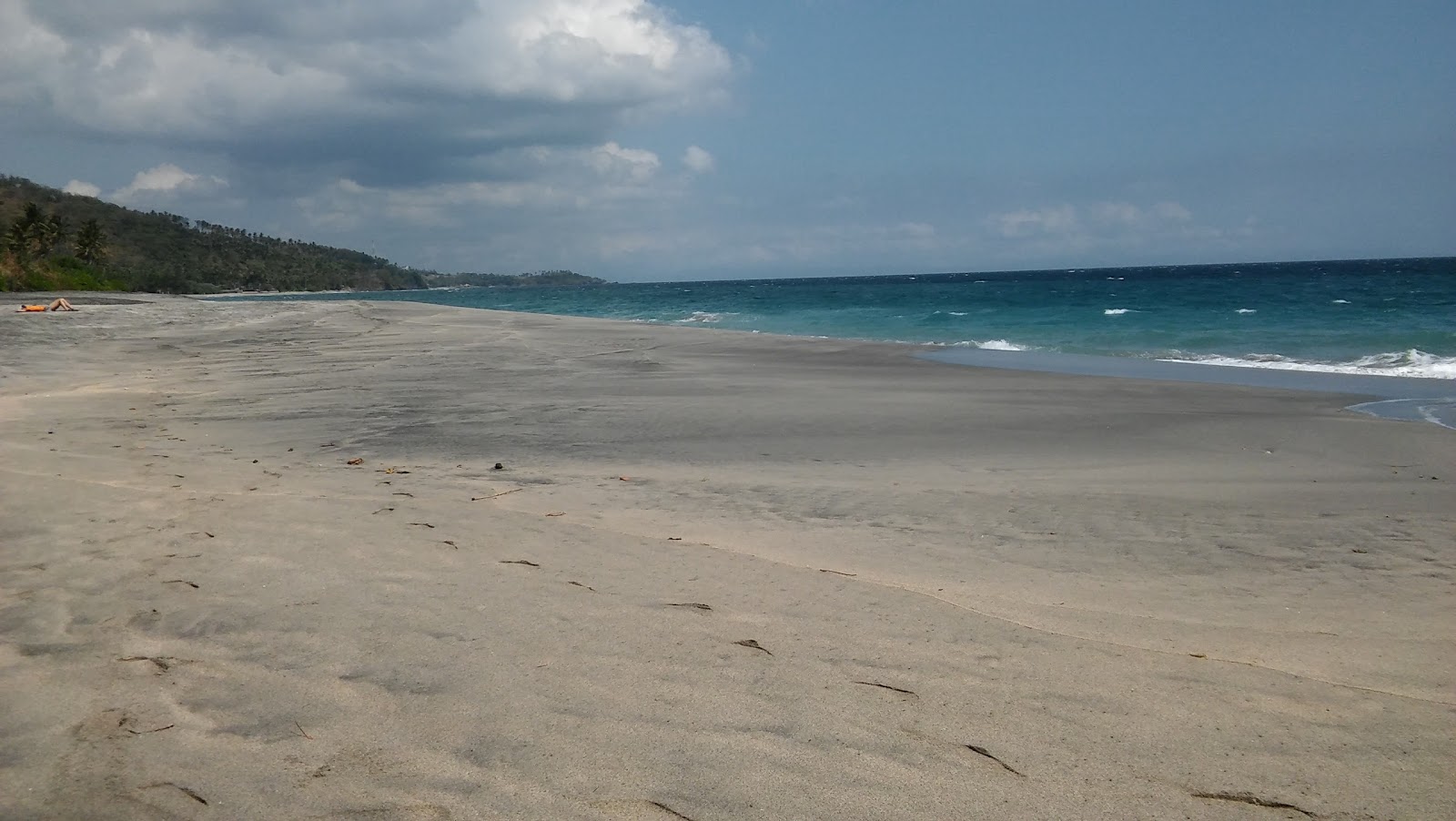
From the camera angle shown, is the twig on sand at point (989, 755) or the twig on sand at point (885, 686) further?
the twig on sand at point (885, 686)

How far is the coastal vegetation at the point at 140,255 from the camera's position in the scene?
55.0 m

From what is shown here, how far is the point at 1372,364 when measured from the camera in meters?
19.0

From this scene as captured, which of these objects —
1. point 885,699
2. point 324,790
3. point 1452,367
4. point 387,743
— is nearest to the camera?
point 324,790

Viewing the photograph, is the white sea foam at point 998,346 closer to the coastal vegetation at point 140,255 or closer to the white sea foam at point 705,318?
the white sea foam at point 705,318

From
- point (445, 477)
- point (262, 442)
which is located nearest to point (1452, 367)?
point (445, 477)

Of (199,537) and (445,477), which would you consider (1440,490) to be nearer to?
(445,477)

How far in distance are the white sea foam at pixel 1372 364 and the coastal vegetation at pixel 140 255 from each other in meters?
55.2

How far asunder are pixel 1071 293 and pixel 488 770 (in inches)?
2633

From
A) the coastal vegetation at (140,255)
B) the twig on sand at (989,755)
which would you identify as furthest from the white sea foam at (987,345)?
the coastal vegetation at (140,255)

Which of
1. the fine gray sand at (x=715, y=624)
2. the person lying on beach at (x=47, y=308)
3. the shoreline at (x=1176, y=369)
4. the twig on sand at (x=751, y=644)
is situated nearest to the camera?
the fine gray sand at (x=715, y=624)

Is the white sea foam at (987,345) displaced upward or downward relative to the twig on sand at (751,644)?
upward

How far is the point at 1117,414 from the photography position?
36.7 feet

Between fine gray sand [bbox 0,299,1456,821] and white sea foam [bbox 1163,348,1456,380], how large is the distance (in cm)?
1008

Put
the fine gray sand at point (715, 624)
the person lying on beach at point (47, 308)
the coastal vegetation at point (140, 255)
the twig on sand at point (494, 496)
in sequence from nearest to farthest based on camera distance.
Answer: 1. the fine gray sand at point (715, 624)
2. the twig on sand at point (494, 496)
3. the person lying on beach at point (47, 308)
4. the coastal vegetation at point (140, 255)
